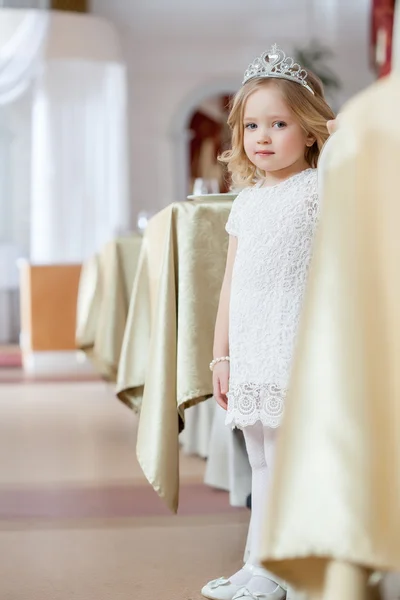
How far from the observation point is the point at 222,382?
70.6 inches

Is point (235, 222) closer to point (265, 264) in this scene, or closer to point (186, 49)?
point (265, 264)

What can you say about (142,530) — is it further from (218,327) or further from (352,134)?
(352,134)

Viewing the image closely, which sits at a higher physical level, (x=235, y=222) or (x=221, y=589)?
(x=235, y=222)

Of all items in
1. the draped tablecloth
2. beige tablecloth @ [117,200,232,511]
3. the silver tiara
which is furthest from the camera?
beige tablecloth @ [117,200,232,511]

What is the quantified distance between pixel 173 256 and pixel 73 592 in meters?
0.79

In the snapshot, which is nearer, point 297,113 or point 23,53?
point 297,113

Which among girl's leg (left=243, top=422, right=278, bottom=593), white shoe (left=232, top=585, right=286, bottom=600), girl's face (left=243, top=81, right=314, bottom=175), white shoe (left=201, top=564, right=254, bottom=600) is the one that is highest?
girl's face (left=243, top=81, right=314, bottom=175)

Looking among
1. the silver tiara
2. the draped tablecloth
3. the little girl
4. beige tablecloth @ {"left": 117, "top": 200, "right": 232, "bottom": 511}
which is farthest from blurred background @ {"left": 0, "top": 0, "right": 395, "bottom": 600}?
the draped tablecloth

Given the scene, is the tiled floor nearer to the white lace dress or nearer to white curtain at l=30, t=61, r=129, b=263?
the white lace dress

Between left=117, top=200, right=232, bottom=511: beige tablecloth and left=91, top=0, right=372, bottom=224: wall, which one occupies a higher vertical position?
left=91, top=0, right=372, bottom=224: wall

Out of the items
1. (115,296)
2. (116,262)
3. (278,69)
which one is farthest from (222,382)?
(116,262)

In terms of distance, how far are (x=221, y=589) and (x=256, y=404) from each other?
36 cm

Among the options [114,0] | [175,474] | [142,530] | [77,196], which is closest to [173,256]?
[175,474]

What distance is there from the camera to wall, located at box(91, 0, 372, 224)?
447 inches
